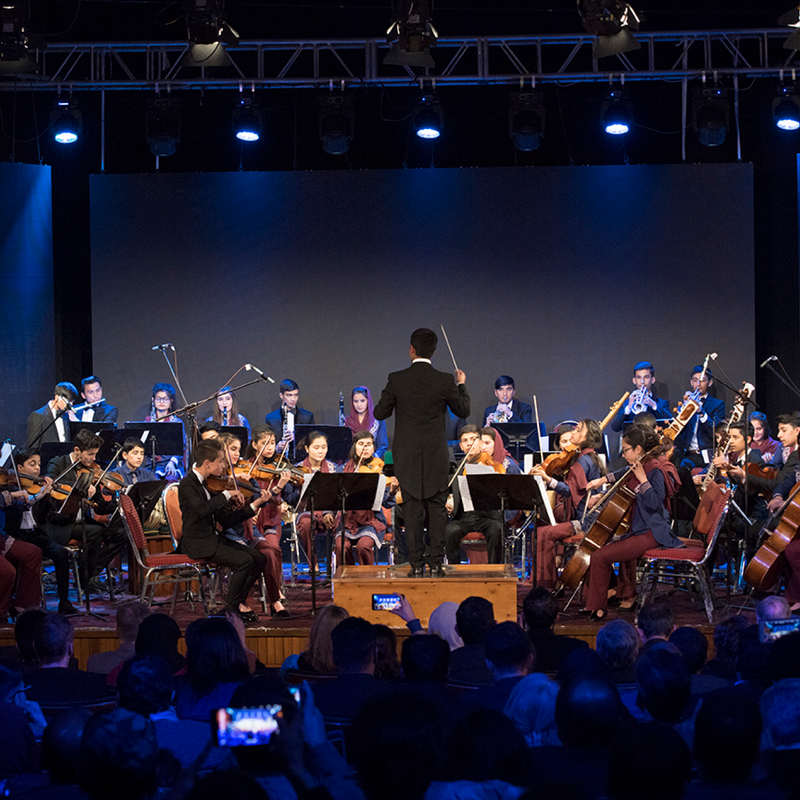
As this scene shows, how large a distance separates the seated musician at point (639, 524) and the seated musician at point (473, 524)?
4.07 ft

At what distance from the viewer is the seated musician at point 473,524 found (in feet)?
25.9

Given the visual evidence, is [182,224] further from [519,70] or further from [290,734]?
[290,734]

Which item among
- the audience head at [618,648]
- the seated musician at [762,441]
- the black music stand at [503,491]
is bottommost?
the audience head at [618,648]

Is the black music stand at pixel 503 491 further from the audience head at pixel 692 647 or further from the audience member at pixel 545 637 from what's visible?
the audience head at pixel 692 647

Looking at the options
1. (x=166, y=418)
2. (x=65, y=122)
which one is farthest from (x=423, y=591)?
(x=65, y=122)

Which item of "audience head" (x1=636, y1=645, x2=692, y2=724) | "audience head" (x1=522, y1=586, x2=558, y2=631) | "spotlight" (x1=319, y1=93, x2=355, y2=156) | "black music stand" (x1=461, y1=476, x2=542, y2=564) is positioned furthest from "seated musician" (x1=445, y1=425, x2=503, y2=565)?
"audience head" (x1=636, y1=645, x2=692, y2=724)

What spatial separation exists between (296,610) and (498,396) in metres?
4.55

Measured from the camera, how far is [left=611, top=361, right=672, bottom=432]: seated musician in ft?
34.6

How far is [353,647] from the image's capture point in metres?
3.49

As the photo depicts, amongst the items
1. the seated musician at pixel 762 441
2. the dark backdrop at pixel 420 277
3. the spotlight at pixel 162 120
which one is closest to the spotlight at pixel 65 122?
the spotlight at pixel 162 120

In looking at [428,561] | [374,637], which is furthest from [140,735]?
[428,561]

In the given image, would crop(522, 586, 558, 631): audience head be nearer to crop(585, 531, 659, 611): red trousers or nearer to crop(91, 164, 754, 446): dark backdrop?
crop(585, 531, 659, 611): red trousers

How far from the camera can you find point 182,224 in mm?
11734

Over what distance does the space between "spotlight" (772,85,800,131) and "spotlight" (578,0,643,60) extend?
88.5 inches
